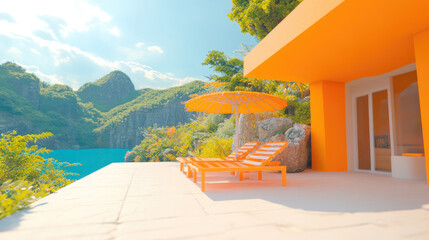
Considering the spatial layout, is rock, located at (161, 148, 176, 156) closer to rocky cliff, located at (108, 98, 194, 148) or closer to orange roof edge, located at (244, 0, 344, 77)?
orange roof edge, located at (244, 0, 344, 77)

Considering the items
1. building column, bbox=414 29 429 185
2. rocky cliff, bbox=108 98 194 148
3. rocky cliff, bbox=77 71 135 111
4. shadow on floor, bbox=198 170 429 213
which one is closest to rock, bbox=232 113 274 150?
shadow on floor, bbox=198 170 429 213

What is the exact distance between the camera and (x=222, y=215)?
248 cm

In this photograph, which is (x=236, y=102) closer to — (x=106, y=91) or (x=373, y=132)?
(x=373, y=132)

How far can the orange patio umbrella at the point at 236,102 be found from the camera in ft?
17.2

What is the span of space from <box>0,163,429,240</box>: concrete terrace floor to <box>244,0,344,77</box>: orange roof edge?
2.79 m

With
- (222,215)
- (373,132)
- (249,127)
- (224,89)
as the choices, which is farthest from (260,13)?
(222,215)

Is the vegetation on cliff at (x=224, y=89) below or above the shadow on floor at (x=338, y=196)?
above

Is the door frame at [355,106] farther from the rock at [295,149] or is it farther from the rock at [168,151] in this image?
the rock at [168,151]

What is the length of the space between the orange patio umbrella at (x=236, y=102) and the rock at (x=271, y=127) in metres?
1.47

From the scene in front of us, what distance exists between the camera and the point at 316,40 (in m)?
4.68

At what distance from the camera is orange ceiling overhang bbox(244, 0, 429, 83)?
12.3ft

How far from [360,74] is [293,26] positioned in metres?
2.93

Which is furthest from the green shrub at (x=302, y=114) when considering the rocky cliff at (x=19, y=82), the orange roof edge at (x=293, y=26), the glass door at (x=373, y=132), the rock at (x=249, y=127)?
the rocky cliff at (x=19, y=82)

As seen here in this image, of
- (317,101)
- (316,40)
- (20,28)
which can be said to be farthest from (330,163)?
(20,28)
